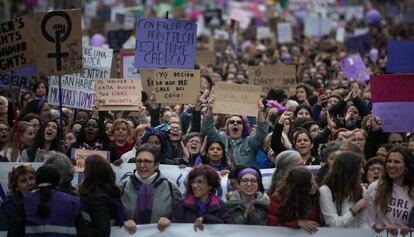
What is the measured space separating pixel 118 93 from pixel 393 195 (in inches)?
227

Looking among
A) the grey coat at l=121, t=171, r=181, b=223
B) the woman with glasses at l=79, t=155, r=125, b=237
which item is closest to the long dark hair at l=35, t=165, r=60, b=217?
the woman with glasses at l=79, t=155, r=125, b=237

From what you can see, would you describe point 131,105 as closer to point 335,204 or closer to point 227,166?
point 227,166

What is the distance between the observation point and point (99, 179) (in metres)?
10.7

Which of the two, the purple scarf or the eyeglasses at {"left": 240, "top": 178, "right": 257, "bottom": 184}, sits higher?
the eyeglasses at {"left": 240, "top": 178, "right": 257, "bottom": 184}

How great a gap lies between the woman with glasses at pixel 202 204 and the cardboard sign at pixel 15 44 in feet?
15.1

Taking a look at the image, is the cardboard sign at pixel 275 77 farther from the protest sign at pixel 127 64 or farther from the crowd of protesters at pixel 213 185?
the crowd of protesters at pixel 213 185

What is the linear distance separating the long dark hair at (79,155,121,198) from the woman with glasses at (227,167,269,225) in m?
0.90

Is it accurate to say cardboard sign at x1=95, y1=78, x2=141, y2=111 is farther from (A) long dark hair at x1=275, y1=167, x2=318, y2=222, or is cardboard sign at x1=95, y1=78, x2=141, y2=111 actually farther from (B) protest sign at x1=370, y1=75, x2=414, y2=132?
(A) long dark hair at x1=275, y1=167, x2=318, y2=222

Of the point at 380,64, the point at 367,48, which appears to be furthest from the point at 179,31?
the point at 367,48

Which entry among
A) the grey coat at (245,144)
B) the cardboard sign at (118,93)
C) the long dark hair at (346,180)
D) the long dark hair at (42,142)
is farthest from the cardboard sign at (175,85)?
the long dark hair at (346,180)

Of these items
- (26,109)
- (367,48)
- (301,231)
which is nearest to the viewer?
(301,231)

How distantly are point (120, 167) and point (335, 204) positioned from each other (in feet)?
8.02

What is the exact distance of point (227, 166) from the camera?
12.9m

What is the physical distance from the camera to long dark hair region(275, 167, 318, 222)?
10375 mm
